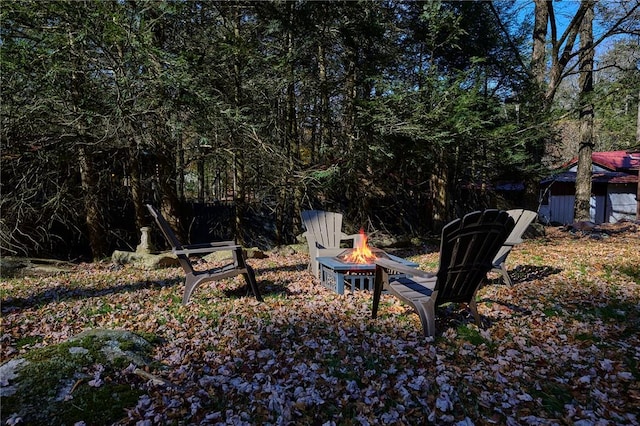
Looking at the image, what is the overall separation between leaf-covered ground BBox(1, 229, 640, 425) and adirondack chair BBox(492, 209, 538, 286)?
0.22m

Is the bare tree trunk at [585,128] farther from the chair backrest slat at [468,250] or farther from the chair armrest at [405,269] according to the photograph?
the chair armrest at [405,269]

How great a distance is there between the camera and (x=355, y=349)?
2832mm

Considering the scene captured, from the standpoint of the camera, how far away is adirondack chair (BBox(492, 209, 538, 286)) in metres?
4.43

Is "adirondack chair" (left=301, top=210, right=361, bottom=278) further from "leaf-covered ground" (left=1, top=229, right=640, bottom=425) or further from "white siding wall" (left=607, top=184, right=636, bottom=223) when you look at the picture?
"white siding wall" (left=607, top=184, right=636, bottom=223)

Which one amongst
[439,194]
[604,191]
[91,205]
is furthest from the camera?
[604,191]

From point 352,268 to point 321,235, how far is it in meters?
1.42

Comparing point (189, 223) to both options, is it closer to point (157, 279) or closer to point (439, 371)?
point (157, 279)

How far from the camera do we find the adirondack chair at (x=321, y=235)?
5143mm

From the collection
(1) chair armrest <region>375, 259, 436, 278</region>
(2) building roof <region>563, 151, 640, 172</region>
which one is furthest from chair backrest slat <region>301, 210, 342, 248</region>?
(2) building roof <region>563, 151, 640, 172</region>

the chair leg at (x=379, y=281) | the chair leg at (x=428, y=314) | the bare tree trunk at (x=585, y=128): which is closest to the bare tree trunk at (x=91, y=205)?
the chair leg at (x=379, y=281)

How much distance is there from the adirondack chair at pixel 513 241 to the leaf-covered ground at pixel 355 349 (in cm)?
22

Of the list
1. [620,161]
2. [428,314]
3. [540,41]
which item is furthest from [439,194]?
[620,161]

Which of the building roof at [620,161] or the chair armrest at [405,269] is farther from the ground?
the building roof at [620,161]

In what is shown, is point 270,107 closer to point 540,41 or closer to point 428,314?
point 428,314
